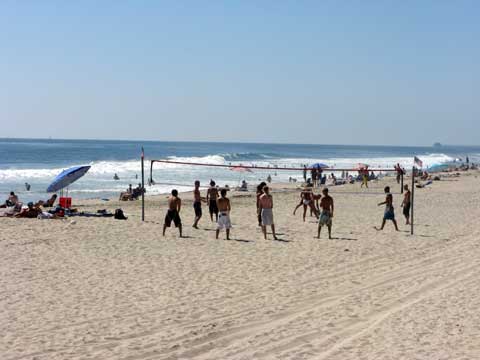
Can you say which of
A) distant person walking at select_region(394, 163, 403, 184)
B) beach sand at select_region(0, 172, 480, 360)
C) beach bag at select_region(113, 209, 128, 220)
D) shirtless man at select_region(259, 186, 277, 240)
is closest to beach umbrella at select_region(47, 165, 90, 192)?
beach bag at select_region(113, 209, 128, 220)

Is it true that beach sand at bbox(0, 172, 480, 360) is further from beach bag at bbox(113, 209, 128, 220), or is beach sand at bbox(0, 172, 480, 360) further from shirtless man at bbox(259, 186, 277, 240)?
beach bag at bbox(113, 209, 128, 220)

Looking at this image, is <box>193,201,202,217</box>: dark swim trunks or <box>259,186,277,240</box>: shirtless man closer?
<box>259,186,277,240</box>: shirtless man

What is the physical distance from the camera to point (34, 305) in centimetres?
720

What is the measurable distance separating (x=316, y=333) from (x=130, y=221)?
32.2ft

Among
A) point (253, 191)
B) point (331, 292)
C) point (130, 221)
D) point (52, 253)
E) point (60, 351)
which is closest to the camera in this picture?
point (60, 351)

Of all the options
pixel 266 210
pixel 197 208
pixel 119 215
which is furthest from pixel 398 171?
pixel 266 210

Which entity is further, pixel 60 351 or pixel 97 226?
pixel 97 226

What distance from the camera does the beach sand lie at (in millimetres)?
5809

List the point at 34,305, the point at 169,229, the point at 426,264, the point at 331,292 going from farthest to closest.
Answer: the point at 169,229 → the point at 426,264 → the point at 331,292 → the point at 34,305

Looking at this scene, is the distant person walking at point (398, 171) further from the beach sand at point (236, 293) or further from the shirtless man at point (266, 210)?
the shirtless man at point (266, 210)

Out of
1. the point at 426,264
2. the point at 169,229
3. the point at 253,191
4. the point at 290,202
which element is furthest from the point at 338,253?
the point at 253,191

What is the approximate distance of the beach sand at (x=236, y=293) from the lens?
5809mm

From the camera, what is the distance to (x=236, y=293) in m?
7.91

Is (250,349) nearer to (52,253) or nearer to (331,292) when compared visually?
(331,292)
